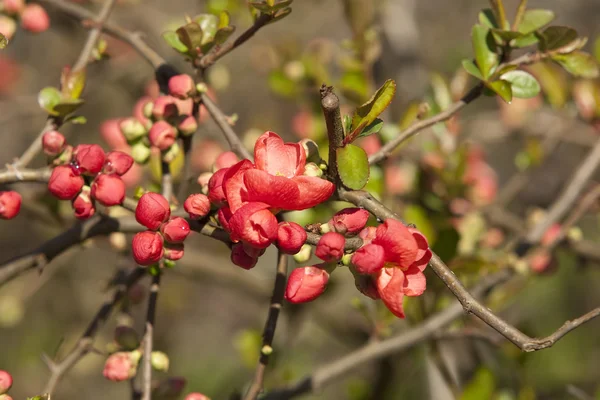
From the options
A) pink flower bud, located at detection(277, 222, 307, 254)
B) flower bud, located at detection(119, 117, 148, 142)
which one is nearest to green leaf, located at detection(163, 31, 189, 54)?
flower bud, located at detection(119, 117, 148, 142)

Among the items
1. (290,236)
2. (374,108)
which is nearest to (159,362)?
(290,236)

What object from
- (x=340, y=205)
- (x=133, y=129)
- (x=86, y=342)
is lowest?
(x=340, y=205)

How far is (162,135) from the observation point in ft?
2.99

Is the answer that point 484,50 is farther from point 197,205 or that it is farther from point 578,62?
point 197,205

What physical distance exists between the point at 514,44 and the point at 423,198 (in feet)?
1.96

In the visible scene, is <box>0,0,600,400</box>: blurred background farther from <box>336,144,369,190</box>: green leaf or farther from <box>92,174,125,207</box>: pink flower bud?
<box>336,144,369,190</box>: green leaf

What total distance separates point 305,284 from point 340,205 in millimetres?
719

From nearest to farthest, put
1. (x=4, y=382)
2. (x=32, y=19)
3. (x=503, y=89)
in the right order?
(x=4, y=382) → (x=503, y=89) → (x=32, y=19)

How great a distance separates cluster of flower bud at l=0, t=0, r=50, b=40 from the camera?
111 centimetres

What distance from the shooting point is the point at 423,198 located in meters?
1.47

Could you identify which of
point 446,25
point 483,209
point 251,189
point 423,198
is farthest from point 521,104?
point 446,25

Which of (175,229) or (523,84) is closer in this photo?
(175,229)

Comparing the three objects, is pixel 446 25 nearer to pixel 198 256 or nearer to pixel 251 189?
pixel 198 256

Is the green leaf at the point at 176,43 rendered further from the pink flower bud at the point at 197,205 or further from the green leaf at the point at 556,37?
the green leaf at the point at 556,37
